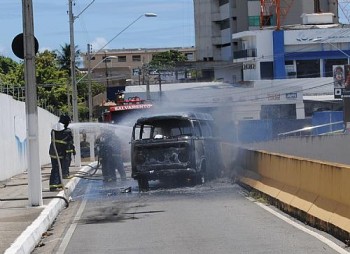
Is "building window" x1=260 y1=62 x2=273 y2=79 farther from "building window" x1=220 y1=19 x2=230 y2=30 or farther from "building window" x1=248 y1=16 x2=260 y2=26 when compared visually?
"building window" x1=220 y1=19 x2=230 y2=30

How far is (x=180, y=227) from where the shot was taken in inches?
496

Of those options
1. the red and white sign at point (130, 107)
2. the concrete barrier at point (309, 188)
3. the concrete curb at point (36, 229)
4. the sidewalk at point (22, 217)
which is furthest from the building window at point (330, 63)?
the concrete curb at point (36, 229)

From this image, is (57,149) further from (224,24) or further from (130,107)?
(224,24)

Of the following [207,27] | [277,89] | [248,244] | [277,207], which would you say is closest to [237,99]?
[277,89]

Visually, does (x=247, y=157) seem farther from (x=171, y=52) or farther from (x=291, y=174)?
(x=171, y=52)

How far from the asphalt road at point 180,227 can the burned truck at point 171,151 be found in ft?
3.41

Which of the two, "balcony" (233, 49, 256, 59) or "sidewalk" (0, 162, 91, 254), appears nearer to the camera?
"sidewalk" (0, 162, 91, 254)

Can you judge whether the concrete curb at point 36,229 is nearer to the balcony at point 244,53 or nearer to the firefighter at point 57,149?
the firefighter at point 57,149

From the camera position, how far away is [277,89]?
2968 inches

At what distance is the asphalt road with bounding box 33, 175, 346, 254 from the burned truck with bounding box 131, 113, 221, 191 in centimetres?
104

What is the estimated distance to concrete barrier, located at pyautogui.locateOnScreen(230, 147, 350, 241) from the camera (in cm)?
1079

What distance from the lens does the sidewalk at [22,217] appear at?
10789 millimetres

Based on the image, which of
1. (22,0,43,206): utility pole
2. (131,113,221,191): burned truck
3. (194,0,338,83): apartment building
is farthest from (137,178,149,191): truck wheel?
(194,0,338,83): apartment building

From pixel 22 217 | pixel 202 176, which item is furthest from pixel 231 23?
pixel 22 217
